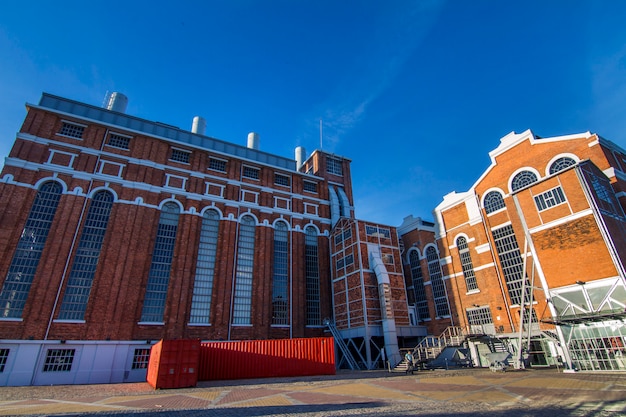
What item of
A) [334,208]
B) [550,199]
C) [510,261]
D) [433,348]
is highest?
[334,208]

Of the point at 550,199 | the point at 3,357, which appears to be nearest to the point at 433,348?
the point at 550,199

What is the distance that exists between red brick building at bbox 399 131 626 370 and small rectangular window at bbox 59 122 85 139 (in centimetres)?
3127

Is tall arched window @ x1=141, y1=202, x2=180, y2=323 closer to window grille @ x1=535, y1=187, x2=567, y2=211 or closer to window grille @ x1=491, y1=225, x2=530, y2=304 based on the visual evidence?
window grille @ x1=491, y1=225, x2=530, y2=304

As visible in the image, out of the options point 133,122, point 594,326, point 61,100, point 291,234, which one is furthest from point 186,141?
point 594,326

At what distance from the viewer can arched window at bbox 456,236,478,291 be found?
87.2ft

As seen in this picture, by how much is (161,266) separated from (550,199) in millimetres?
28502

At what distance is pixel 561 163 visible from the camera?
2352 cm

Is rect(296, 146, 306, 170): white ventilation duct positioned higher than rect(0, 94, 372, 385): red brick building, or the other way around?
rect(296, 146, 306, 170): white ventilation duct

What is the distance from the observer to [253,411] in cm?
874

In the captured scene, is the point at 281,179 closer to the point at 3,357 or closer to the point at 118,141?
the point at 118,141

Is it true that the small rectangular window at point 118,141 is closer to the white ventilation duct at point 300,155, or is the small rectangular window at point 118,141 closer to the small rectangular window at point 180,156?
the small rectangular window at point 180,156

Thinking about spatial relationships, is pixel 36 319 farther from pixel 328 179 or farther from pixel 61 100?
pixel 328 179

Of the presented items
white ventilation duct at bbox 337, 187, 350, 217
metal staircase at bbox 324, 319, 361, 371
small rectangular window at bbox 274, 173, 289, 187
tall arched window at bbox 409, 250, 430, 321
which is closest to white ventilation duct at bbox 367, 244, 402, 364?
metal staircase at bbox 324, 319, 361, 371

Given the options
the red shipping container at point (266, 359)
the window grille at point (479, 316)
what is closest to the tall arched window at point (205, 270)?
A: the red shipping container at point (266, 359)
